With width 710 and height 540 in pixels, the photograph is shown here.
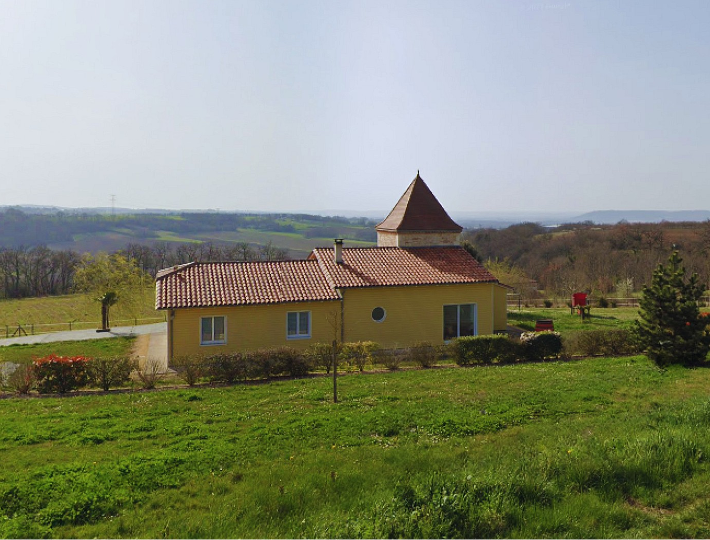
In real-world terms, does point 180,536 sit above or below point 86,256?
below

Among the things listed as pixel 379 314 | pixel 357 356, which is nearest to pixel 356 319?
pixel 379 314

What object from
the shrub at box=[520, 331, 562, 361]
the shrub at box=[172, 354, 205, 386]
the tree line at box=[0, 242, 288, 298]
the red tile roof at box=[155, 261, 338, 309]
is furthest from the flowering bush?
the tree line at box=[0, 242, 288, 298]

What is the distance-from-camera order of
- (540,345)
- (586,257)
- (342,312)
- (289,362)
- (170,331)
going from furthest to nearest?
1. (586,257)
2. (342,312)
3. (170,331)
4. (540,345)
5. (289,362)

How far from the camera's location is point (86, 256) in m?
40.7

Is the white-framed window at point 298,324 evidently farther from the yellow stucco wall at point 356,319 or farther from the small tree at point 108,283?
the small tree at point 108,283

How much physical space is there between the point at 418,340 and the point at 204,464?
49.7ft

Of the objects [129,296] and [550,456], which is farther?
[129,296]

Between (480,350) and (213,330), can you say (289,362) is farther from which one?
(480,350)

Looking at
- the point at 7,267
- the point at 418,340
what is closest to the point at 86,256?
the point at 418,340

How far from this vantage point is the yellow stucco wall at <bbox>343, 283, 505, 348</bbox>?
22.5m

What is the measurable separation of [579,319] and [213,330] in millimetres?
21865

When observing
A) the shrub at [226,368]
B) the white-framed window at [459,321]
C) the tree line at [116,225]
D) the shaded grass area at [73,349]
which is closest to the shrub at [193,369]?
the shrub at [226,368]

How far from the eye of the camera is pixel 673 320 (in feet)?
55.8

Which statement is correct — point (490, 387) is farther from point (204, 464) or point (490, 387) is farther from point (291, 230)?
point (291, 230)
